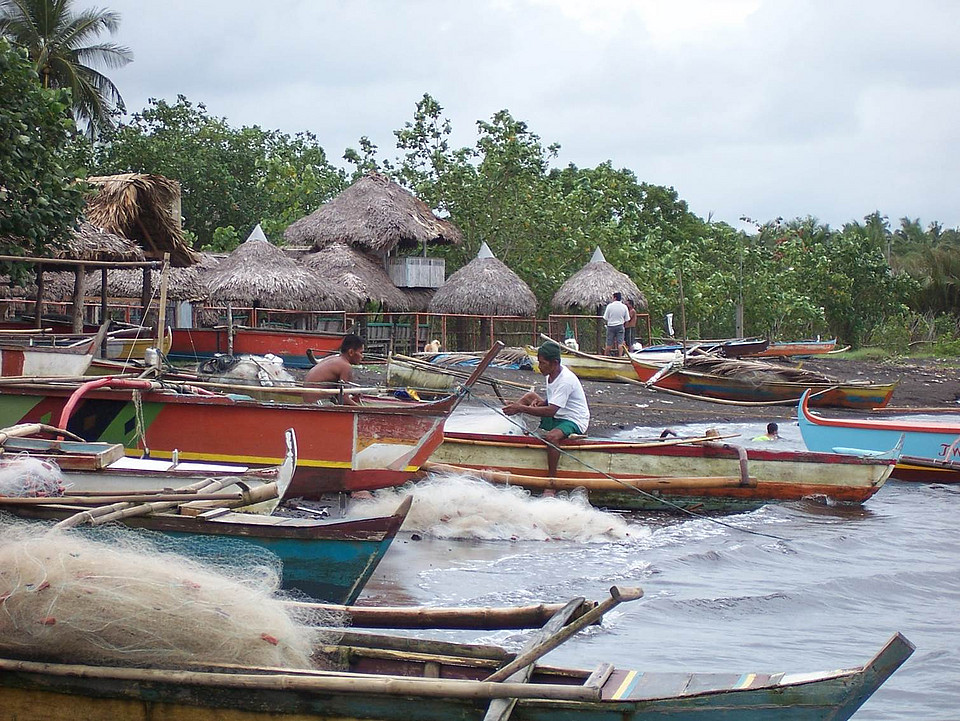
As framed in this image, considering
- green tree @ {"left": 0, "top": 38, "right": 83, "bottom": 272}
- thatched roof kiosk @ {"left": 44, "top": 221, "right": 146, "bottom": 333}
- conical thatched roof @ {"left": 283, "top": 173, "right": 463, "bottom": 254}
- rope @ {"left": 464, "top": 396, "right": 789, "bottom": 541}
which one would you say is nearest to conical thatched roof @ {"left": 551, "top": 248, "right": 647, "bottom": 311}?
conical thatched roof @ {"left": 283, "top": 173, "right": 463, "bottom": 254}

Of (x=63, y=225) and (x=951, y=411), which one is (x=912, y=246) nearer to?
(x=951, y=411)

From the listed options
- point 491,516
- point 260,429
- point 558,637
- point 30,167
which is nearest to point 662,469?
point 491,516

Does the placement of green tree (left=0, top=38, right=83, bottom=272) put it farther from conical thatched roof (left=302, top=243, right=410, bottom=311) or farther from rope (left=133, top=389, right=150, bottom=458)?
conical thatched roof (left=302, top=243, right=410, bottom=311)

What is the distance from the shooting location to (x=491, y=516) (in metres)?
9.24

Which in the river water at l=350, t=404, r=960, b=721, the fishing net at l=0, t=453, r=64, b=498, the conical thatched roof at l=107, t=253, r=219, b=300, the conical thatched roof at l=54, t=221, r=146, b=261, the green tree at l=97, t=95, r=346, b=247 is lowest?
the river water at l=350, t=404, r=960, b=721

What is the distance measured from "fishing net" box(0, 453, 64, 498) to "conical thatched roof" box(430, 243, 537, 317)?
22244 mm

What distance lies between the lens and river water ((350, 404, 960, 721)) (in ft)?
22.6

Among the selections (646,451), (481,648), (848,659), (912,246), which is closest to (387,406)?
(646,451)

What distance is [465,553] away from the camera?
8891 millimetres

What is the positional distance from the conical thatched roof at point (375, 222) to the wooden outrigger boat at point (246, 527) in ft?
76.0

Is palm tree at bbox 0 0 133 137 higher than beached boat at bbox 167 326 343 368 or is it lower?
higher

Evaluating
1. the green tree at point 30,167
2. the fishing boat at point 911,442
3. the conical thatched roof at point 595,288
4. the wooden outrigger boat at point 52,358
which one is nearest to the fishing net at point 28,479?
the wooden outrigger boat at point 52,358

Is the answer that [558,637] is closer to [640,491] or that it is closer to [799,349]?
[640,491]

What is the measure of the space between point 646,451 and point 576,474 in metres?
0.77
